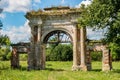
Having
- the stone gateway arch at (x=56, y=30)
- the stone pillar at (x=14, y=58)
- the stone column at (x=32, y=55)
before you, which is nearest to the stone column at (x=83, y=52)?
the stone gateway arch at (x=56, y=30)

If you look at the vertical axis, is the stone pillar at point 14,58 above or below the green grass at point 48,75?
above

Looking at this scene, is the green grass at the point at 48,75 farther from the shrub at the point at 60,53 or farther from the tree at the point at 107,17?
the shrub at the point at 60,53

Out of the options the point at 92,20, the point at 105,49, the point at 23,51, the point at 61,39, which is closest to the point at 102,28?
the point at 92,20

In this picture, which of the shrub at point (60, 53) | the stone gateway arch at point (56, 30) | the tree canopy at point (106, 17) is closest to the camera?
the tree canopy at point (106, 17)

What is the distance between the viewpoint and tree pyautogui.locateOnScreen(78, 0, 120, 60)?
90.4ft

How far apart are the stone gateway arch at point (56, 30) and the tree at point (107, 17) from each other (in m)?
8.38

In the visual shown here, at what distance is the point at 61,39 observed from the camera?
1645 inches

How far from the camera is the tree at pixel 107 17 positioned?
27562mm

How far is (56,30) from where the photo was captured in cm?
4062

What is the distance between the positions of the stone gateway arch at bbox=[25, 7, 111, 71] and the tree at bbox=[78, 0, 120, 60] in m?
8.38

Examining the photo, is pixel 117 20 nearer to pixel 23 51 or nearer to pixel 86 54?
pixel 86 54

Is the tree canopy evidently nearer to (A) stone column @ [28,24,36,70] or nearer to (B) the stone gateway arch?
(B) the stone gateway arch

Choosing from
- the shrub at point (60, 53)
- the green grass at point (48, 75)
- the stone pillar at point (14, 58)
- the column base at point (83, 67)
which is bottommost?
the green grass at point (48, 75)

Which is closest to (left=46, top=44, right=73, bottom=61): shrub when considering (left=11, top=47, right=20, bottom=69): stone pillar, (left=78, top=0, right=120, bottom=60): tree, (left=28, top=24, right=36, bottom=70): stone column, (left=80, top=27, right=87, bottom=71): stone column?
(left=11, top=47, right=20, bottom=69): stone pillar
